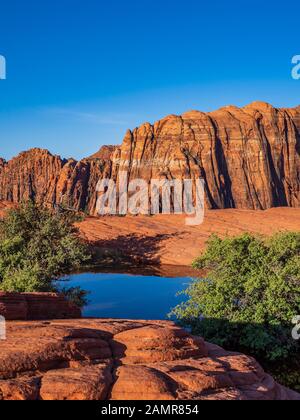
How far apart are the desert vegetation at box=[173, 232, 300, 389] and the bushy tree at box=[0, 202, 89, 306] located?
25.0 ft

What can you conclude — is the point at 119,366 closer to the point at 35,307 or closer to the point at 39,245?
the point at 35,307

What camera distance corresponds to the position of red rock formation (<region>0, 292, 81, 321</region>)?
10.7m

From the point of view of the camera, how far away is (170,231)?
40.2 metres

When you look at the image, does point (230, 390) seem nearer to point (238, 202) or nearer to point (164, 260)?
point (164, 260)

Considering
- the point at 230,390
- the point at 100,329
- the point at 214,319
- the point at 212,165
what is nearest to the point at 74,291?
the point at 214,319

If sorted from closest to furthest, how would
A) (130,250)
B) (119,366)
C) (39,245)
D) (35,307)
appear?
(119,366) → (35,307) → (39,245) → (130,250)

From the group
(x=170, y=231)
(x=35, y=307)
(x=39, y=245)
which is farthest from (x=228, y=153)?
(x=35, y=307)

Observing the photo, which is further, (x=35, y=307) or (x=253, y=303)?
(x=253, y=303)

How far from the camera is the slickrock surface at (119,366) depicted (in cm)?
746

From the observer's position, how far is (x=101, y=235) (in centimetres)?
3934

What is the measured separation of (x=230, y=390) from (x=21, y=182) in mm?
145923

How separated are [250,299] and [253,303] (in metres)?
0.20

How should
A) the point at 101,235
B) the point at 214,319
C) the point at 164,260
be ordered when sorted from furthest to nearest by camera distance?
the point at 101,235
the point at 164,260
the point at 214,319

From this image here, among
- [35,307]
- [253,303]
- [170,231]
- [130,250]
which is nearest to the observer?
[35,307]
